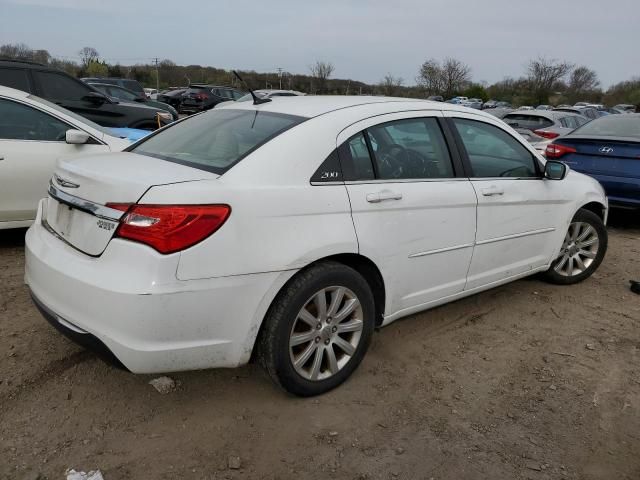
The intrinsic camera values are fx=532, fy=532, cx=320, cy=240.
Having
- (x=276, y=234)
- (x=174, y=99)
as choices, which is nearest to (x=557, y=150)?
(x=276, y=234)

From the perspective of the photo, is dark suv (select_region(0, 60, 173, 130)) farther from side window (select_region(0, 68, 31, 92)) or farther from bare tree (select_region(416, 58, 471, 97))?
bare tree (select_region(416, 58, 471, 97))

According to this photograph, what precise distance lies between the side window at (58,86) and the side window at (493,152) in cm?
662

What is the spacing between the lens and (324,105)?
3.05 metres

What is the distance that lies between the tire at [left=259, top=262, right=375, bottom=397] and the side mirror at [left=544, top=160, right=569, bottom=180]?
77.6 inches

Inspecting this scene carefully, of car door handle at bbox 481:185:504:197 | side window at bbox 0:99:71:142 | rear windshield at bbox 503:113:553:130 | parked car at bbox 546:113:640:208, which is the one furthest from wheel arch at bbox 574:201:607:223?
rear windshield at bbox 503:113:553:130

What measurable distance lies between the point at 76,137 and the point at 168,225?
10.3 feet

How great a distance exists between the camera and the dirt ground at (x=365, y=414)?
234cm

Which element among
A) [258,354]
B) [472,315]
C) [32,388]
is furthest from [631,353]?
[32,388]

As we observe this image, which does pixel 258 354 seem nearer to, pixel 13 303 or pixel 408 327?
pixel 408 327

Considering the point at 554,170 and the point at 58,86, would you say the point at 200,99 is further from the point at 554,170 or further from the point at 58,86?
the point at 554,170

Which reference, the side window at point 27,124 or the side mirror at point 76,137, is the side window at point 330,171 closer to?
the side mirror at point 76,137

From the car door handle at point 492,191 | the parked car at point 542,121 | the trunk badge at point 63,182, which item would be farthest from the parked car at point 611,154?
the trunk badge at point 63,182

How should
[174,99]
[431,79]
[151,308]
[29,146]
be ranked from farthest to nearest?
[431,79], [174,99], [29,146], [151,308]

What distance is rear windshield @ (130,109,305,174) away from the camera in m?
2.65
